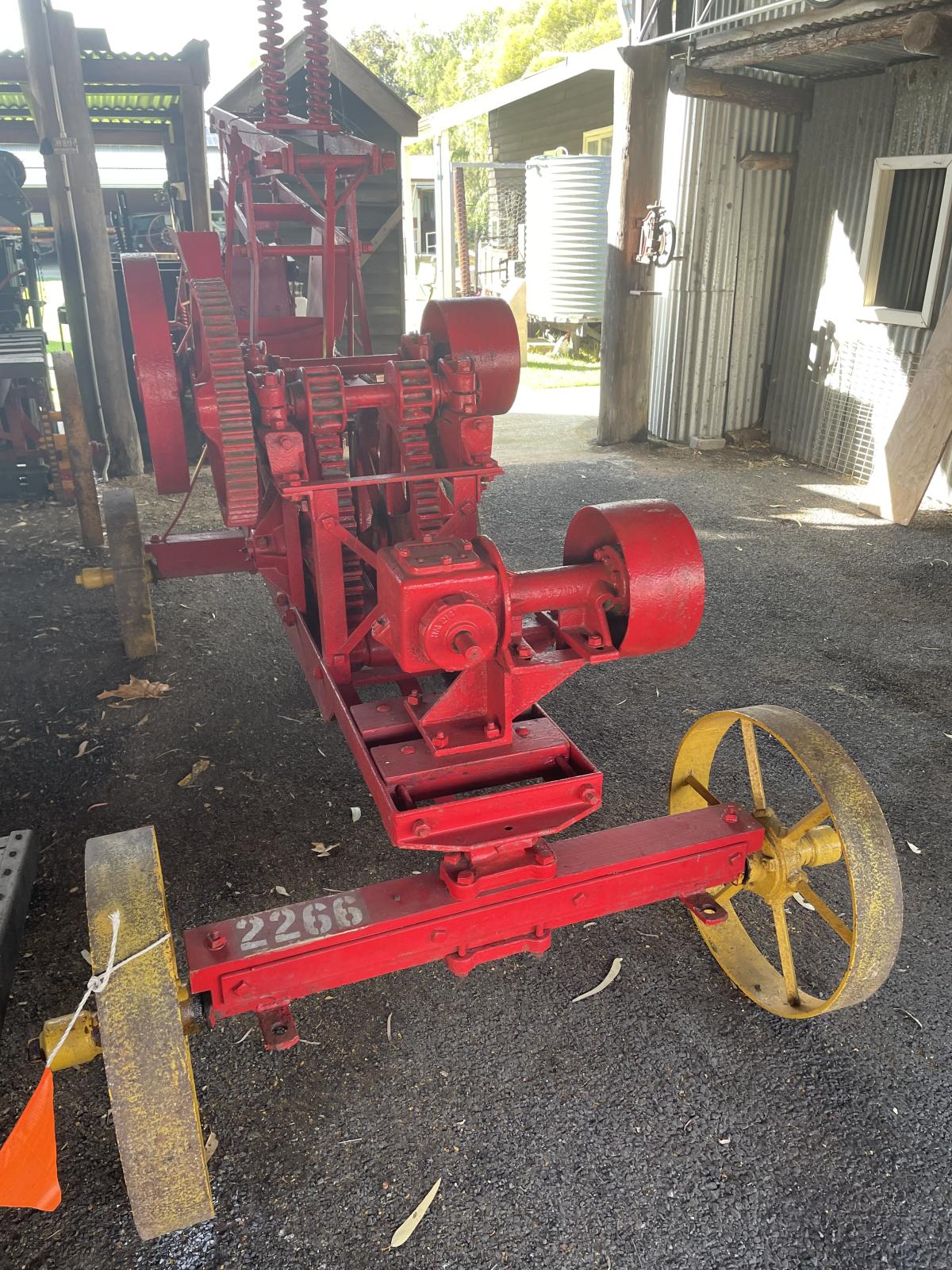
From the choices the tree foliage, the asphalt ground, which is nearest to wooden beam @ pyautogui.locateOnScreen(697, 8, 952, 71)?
the asphalt ground

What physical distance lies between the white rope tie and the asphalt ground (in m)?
0.55

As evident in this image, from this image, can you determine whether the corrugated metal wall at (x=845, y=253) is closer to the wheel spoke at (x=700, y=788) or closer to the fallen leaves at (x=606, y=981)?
Answer: the wheel spoke at (x=700, y=788)

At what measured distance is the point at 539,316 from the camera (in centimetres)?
1558

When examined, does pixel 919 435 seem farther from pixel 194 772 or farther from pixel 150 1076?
pixel 150 1076

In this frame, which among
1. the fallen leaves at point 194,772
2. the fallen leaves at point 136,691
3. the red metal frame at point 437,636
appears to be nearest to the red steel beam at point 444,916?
the red metal frame at point 437,636

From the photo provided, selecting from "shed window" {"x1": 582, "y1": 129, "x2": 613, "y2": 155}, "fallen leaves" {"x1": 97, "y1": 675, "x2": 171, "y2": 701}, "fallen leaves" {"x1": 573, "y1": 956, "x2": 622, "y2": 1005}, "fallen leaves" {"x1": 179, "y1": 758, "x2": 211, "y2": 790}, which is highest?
"shed window" {"x1": 582, "y1": 129, "x2": 613, "y2": 155}

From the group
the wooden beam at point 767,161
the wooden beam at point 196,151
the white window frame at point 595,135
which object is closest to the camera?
the wooden beam at point 767,161

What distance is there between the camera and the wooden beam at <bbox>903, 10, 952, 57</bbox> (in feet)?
18.2

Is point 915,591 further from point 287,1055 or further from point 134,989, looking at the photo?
point 134,989

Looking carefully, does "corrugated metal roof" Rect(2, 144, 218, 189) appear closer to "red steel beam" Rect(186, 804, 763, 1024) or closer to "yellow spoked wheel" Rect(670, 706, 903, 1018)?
"yellow spoked wheel" Rect(670, 706, 903, 1018)

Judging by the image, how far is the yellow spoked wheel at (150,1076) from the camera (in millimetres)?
1685

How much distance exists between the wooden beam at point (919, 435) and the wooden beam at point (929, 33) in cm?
157

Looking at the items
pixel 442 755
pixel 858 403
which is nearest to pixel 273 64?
pixel 442 755

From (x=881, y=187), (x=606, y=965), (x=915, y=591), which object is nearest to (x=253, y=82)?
(x=881, y=187)
